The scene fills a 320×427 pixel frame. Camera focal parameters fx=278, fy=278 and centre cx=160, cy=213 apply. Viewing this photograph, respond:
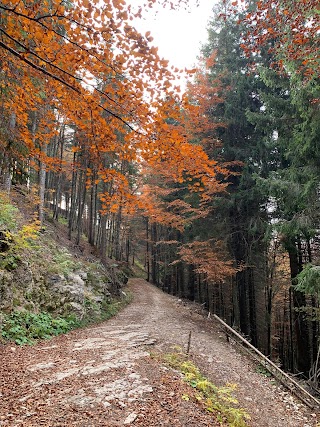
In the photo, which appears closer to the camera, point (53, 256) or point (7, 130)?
point (7, 130)

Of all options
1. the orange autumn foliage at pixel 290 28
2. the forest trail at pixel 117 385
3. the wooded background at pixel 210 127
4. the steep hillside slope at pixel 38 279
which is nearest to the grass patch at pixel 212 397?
the forest trail at pixel 117 385

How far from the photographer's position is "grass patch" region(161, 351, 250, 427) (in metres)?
3.94

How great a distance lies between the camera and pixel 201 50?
15930mm

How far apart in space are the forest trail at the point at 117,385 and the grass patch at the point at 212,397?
0.75ft

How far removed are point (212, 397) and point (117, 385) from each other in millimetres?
1579

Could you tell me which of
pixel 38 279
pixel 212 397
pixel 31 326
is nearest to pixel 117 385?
pixel 212 397

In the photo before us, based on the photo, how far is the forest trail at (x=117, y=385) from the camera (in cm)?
328

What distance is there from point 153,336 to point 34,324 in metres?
2.91

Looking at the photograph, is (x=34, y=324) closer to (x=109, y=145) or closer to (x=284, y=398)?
(x=109, y=145)

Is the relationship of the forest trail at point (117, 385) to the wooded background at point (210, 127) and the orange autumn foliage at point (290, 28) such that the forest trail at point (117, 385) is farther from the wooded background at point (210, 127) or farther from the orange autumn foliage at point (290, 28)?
the orange autumn foliage at point (290, 28)


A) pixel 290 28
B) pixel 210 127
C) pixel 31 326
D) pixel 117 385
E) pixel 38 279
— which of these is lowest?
pixel 117 385

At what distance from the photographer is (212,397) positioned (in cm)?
440

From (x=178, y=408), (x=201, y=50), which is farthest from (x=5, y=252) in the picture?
(x=201, y=50)

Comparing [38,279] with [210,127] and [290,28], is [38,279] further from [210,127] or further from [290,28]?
[210,127]
